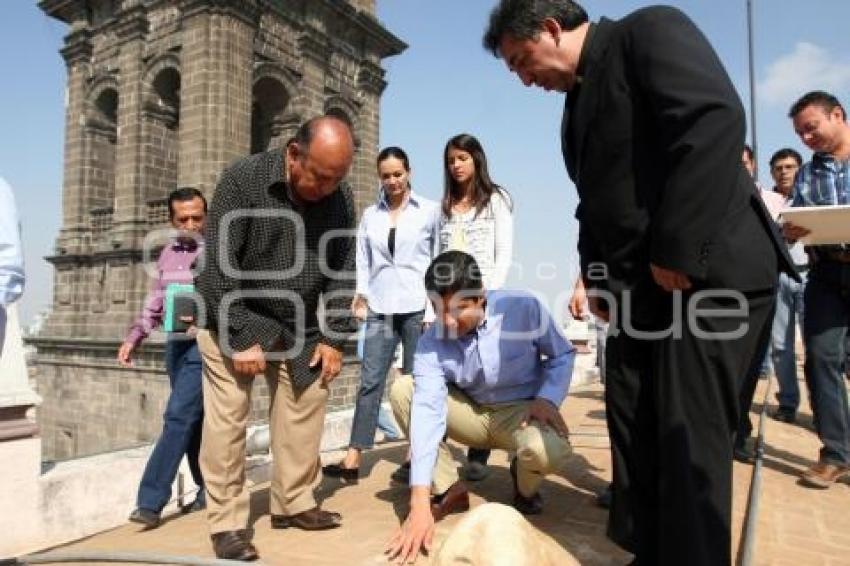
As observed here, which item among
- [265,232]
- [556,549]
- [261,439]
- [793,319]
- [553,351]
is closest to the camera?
[556,549]

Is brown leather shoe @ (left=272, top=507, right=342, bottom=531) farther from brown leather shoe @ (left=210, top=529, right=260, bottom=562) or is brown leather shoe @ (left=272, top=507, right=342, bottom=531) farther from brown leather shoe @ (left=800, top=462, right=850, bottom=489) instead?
brown leather shoe @ (left=800, top=462, right=850, bottom=489)

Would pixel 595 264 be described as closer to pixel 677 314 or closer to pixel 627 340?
pixel 627 340

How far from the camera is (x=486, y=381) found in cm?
294

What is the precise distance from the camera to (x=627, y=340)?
81.5 inches

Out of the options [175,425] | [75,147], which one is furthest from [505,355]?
[75,147]

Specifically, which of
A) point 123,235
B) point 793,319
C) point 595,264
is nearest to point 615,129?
point 595,264

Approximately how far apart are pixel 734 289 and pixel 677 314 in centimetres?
17

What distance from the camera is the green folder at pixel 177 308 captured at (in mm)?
3467

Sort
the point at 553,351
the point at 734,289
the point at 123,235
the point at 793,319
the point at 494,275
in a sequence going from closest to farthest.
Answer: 1. the point at 734,289
2. the point at 553,351
3. the point at 494,275
4. the point at 793,319
5. the point at 123,235

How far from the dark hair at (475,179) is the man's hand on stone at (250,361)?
1.59 meters

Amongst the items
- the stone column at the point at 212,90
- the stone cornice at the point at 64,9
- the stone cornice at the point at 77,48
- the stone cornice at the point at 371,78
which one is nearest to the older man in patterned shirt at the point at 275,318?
the stone column at the point at 212,90

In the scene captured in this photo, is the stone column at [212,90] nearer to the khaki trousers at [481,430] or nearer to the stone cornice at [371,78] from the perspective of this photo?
the stone cornice at [371,78]

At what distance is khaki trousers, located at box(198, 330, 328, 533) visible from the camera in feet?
8.63

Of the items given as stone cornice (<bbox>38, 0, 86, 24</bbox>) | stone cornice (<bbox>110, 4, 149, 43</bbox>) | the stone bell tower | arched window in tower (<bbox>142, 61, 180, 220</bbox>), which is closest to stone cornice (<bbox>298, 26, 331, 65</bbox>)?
the stone bell tower
